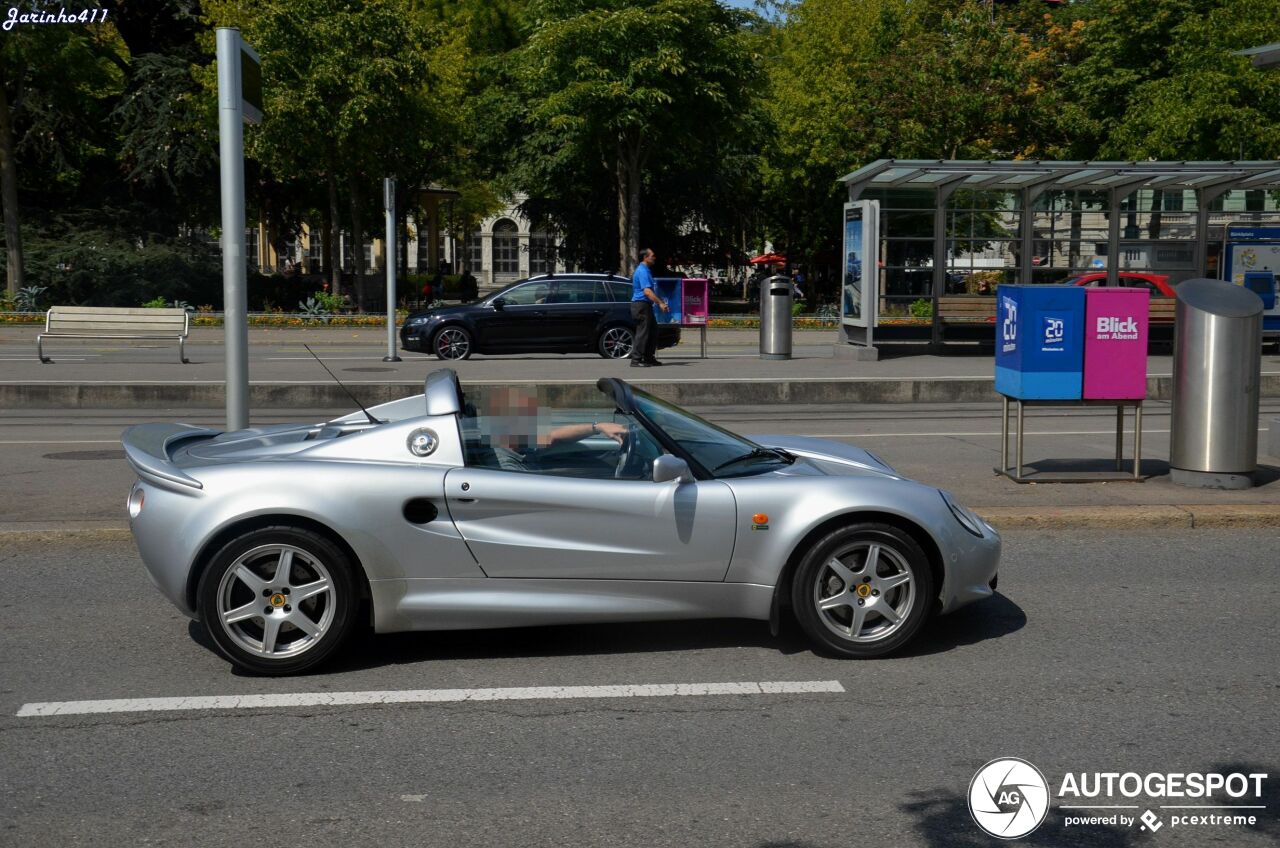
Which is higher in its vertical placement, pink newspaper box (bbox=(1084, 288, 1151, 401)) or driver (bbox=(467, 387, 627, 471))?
pink newspaper box (bbox=(1084, 288, 1151, 401))

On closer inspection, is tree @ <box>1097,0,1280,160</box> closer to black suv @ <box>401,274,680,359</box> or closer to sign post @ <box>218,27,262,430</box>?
black suv @ <box>401,274,680,359</box>

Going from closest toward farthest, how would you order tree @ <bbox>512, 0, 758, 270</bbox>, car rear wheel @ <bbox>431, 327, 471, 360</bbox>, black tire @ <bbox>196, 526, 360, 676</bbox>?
black tire @ <bbox>196, 526, 360, 676</bbox> → car rear wheel @ <bbox>431, 327, 471, 360</bbox> → tree @ <bbox>512, 0, 758, 270</bbox>

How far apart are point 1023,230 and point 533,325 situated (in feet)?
28.0

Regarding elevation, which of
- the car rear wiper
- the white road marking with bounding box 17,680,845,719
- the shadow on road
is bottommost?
the white road marking with bounding box 17,680,845,719

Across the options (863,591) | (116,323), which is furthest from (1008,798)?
(116,323)

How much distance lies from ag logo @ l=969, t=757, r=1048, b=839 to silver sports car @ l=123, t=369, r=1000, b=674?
126 cm

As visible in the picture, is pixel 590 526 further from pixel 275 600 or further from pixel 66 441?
pixel 66 441

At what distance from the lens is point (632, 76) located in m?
38.3

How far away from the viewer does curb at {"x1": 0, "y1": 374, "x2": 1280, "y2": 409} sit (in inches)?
642

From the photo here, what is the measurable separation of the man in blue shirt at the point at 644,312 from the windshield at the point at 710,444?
13.4 metres

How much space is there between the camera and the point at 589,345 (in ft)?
74.1

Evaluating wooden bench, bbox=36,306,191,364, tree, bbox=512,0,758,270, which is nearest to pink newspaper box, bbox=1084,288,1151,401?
wooden bench, bbox=36,306,191,364

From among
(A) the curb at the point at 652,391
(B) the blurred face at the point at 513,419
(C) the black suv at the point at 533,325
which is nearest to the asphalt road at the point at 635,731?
(B) the blurred face at the point at 513,419

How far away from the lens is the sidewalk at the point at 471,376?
16.5 metres
